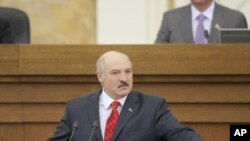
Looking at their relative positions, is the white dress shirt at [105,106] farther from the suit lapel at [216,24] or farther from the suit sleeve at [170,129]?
the suit lapel at [216,24]

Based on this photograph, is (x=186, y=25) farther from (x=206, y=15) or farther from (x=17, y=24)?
(x=17, y=24)

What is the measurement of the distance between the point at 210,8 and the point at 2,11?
1.81 meters

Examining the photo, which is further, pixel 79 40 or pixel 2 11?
pixel 79 40

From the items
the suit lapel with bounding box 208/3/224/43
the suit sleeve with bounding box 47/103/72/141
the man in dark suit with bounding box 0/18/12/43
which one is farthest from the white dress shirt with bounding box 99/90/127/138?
the suit lapel with bounding box 208/3/224/43

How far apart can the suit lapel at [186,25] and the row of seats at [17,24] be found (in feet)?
4.26

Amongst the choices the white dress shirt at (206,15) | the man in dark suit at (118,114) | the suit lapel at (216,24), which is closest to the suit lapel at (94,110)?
the man in dark suit at (118,114)

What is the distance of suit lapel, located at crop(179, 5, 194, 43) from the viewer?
627 centimetres

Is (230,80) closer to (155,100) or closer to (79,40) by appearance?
(155,100)

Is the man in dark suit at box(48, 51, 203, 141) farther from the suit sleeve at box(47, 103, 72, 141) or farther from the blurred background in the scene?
the blurred background

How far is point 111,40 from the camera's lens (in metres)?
7.71

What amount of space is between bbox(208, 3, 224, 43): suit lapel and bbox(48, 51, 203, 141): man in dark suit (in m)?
1.69

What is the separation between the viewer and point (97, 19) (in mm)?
7777

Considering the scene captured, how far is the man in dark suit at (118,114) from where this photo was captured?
4.39m

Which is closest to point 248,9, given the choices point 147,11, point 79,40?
point 147,11
